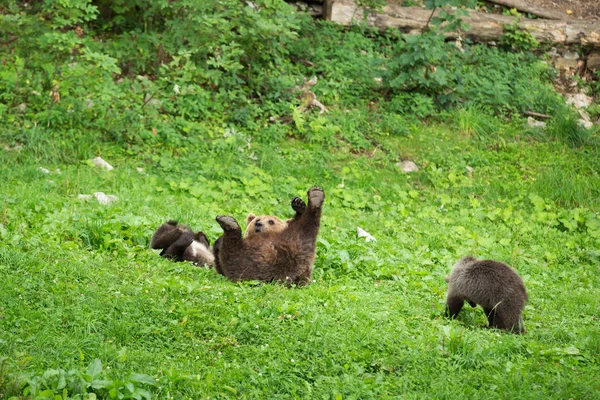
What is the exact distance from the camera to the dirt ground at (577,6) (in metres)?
18.1

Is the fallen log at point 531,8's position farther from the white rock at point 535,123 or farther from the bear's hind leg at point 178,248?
the bear's hind leg at point 178,248

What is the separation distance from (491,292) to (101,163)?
20.6 ft

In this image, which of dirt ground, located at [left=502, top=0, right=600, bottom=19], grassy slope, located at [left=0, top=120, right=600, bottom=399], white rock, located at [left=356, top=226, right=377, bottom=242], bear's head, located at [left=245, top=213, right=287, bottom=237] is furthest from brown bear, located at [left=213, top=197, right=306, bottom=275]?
dirt ground, located at [left=502, top=0, right=600, bottom=19]

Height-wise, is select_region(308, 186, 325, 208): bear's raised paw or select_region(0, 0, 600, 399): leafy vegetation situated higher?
select_region(308, 186, 325, 208): bear's raised paw

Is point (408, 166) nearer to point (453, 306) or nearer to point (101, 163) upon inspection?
point (101, 163)

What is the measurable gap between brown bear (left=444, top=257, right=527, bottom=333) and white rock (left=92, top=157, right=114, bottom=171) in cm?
573

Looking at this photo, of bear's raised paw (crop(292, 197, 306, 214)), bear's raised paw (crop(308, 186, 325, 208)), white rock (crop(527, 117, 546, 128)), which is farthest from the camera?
white rock (crop(527, 117, 546, 128))

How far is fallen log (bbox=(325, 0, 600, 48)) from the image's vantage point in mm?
16062

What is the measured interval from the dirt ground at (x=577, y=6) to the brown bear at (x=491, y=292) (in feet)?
40.8

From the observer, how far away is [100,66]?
11648 millimetres

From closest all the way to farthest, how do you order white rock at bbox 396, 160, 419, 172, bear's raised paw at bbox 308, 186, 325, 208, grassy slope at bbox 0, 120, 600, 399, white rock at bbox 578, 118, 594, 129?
grassy slope at bbox 0, 120, 600, 399, bear's raised paw at bbox 308, 186, 325, 208, white rock at bbox 396, 160, 419, 172, white rock at bbox 578, 118, 594, 129

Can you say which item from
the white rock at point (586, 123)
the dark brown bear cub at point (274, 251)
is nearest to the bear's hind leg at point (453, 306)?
the dark brown bear cub at point (274, 251)

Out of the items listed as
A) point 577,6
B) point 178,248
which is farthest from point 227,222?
point 577,6

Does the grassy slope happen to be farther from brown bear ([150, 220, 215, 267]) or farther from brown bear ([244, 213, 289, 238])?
brown bear ([244, 213, 289, 238])
